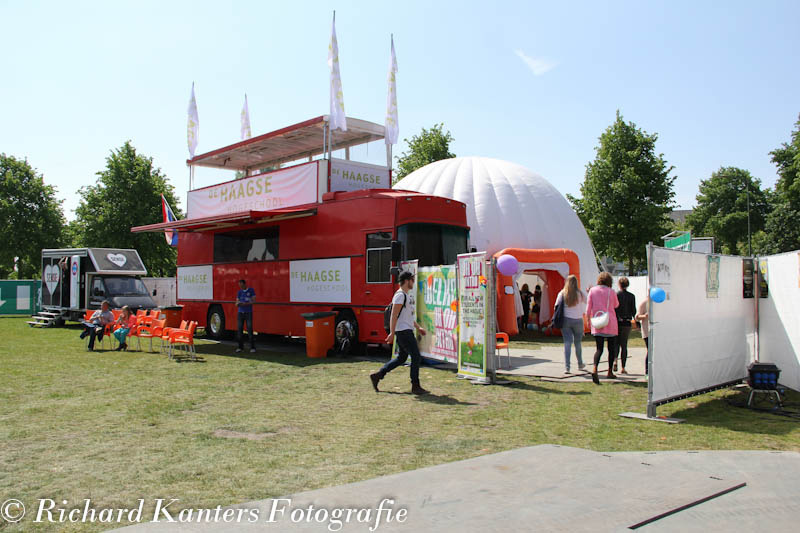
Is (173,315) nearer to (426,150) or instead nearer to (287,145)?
(287,145)

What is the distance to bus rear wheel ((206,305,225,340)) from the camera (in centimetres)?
1831

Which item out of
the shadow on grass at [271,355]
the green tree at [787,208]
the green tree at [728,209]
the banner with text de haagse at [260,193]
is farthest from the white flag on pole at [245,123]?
the green tree at [728,209]

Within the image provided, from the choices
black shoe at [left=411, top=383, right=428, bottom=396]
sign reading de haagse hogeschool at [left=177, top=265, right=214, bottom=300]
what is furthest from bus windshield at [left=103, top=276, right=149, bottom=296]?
black shoe at [left=411, top=383, right=428, bottom=396]

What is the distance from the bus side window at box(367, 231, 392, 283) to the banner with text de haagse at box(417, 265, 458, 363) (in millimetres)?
1264

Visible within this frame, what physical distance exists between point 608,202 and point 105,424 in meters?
27.2

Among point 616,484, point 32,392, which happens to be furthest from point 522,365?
point 32,392

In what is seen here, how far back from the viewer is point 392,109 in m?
17.6

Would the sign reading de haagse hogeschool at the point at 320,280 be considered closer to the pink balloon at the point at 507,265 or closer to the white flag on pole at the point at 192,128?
the pink balloon at the point at 507,265

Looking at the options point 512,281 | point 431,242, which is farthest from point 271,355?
point 512,281

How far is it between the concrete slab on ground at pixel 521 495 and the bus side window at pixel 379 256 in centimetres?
794

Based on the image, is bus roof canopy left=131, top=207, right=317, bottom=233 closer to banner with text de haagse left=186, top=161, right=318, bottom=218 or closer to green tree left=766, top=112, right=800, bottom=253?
→ banner with text de haagse left=186, top=161, right=318, bottom=218

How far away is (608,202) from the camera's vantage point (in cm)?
2981

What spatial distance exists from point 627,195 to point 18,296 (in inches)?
1378

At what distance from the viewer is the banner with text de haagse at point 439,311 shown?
10.9m
